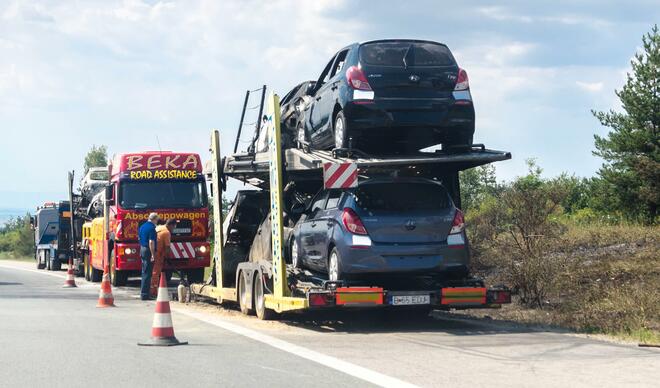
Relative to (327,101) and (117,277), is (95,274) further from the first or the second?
(327,101)

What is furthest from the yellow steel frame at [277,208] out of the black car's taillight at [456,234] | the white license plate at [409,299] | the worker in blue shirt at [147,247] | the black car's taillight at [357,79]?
the worker in blue shirt at [147,247]

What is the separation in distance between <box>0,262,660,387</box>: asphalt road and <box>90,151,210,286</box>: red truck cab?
7.25 metres

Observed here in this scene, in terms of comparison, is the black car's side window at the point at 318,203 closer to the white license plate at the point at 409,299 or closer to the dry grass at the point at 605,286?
the white license plate at the point at 409,299

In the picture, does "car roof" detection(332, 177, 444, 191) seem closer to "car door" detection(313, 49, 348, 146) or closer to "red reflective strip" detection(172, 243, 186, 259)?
"car door" detection(313, 49, 348, 146)

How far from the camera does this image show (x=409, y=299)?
1295 cm

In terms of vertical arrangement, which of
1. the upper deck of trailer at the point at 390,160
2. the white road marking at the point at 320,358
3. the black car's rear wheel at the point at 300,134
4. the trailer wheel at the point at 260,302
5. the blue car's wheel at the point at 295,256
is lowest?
the white road marking at the point at 320,358

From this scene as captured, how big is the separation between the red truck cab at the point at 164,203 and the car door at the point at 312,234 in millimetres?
8794

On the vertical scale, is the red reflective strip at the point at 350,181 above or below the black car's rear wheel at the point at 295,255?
above

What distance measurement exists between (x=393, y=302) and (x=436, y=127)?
8.41 ft

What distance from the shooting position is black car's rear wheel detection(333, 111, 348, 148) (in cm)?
1370

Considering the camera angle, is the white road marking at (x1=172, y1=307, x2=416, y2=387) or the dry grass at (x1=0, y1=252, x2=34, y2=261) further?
the dry grass at (x1=0, y1=252, x2=34, y2=261)

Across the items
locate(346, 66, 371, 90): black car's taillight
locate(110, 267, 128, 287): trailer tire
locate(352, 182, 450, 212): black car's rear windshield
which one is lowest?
locate(110, 267, 128, 287): trailer tire

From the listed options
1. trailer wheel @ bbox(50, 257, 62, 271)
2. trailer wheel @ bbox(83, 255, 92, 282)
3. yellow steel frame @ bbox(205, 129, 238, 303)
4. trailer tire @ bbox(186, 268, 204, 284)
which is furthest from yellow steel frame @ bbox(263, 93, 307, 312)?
trailer wheel @ bbox(50, 257, 62, 271)

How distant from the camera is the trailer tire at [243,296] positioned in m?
15.8
